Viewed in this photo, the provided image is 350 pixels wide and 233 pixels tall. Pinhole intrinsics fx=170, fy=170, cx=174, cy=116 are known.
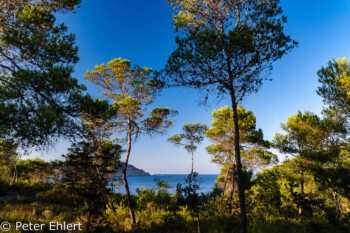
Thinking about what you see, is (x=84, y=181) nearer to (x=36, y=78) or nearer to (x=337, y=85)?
(x=36, y=78)

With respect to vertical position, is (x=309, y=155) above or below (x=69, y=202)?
above

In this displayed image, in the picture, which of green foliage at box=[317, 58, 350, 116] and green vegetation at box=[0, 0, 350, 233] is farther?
green foliage at box=[317, 58, 350, 116]

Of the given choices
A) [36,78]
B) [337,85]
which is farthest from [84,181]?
[337,85]

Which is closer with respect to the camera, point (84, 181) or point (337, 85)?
point (84, 181)

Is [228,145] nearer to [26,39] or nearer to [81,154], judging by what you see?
[81,154]

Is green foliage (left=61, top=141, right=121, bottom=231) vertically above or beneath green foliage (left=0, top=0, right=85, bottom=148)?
beneath

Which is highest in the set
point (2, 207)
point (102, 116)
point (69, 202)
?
point (102, 116)

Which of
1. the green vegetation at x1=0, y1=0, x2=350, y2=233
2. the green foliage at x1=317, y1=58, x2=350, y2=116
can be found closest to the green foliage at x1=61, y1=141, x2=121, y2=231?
the green vegetation at x1=0, y1=0, x2=350, y2=233

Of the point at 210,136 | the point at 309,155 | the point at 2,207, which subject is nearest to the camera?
the point at 2,207

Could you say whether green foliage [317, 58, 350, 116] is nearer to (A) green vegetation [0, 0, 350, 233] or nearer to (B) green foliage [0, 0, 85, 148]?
(A) green vegetation [0, 0, 350, 233]

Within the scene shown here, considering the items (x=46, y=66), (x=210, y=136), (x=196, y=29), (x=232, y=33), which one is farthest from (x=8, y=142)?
(x=210, y=136)

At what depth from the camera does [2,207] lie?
28.8 ft

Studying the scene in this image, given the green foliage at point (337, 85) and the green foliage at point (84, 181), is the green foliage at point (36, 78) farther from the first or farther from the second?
the green foliage at point (337, 85)

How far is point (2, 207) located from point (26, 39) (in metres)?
8.76
